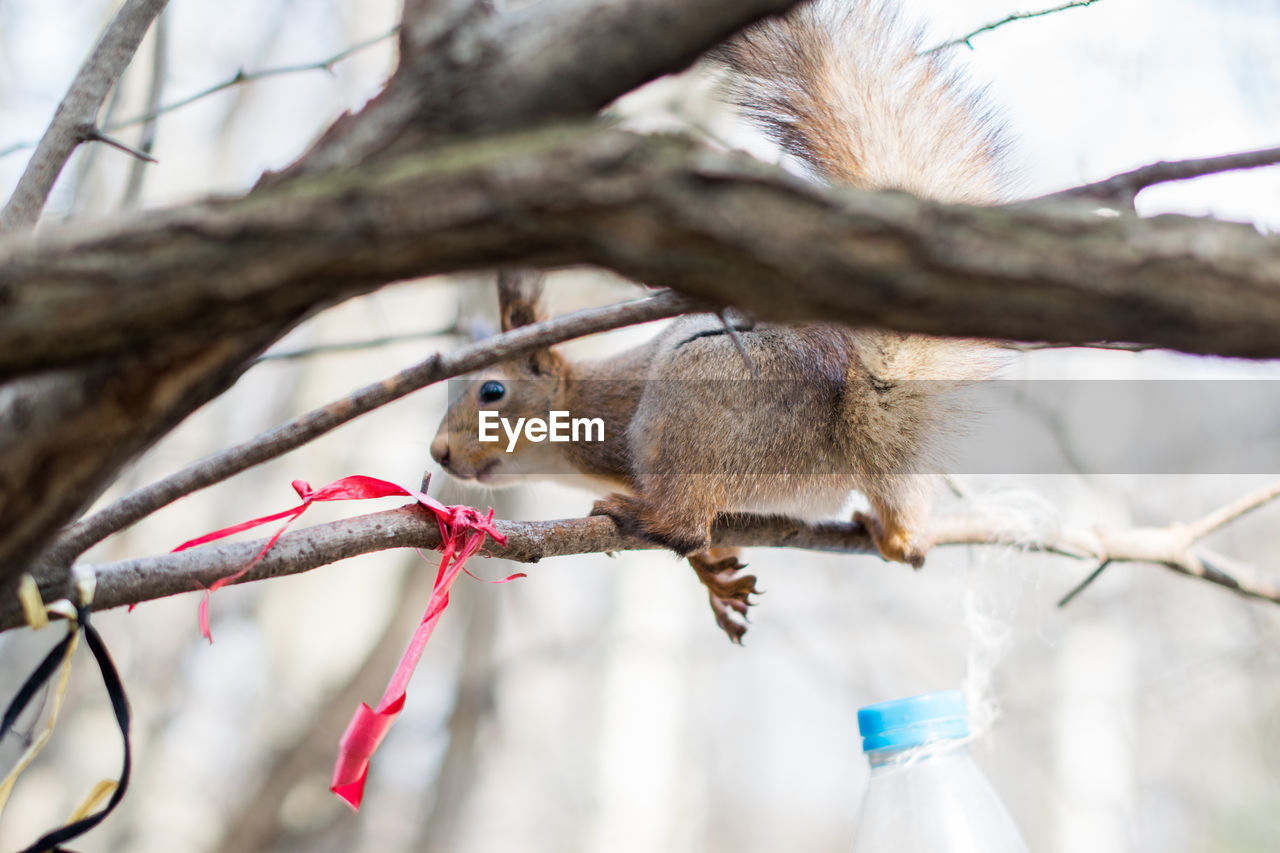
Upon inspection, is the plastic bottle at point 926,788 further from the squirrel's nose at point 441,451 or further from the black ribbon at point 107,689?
the squirrel's nose at point 441,451

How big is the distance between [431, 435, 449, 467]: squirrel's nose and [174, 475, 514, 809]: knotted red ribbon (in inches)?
34.9

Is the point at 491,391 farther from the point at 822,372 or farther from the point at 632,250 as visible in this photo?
the point at 632,250

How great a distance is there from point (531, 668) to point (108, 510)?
3207 millimetres

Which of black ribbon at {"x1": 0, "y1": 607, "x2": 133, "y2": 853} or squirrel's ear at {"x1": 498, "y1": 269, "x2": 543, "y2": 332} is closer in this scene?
black ribbon at {"x1": 0, "y1": 607, "x2": 133, "y2": 853}

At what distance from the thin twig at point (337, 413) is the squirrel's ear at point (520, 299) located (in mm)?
849

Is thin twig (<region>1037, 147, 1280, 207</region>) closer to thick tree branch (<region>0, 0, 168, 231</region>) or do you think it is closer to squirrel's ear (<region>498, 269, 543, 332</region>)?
thick tree branch (<region>0, 0, 168, 231</region>)

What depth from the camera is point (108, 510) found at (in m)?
0.72

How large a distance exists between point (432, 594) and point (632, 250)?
1.89 feet

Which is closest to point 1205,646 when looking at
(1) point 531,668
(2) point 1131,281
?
(1) point 531,668

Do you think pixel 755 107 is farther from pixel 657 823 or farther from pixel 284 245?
pixel 657 823

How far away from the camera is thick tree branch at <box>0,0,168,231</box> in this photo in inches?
32.2

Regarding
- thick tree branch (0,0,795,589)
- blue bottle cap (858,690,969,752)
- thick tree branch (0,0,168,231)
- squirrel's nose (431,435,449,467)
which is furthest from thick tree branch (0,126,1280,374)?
squirrel's nose (431,435,449,467)

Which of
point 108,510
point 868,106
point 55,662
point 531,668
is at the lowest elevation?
point 55,662

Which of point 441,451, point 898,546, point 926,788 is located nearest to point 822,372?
point 898,546
